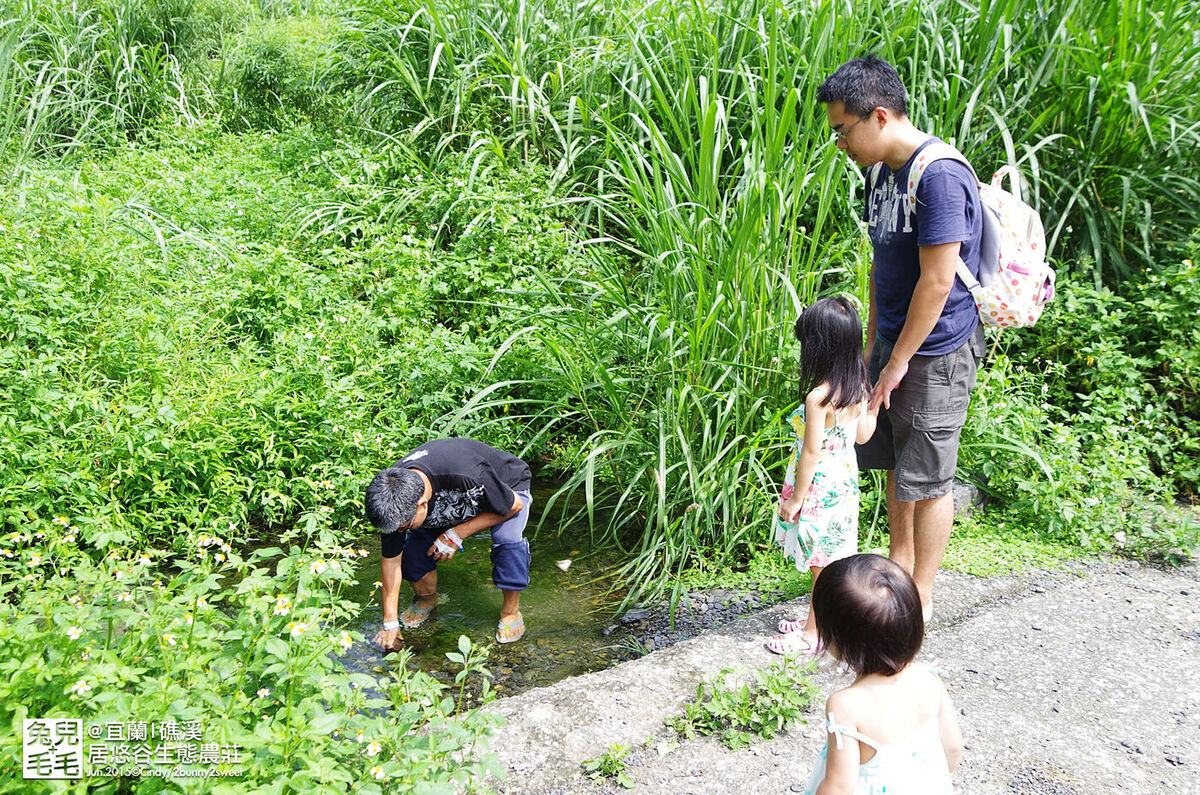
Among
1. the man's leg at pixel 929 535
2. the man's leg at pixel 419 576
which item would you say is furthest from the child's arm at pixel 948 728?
the man's leg at pixel 419 576

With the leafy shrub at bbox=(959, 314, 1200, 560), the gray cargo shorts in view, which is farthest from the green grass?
the gray cargo shorts

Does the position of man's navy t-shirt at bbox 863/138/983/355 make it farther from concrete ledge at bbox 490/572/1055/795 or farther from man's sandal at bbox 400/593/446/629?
man's sandal at bbox 400/593/446/629

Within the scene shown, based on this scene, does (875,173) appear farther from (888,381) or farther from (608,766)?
(608,766)

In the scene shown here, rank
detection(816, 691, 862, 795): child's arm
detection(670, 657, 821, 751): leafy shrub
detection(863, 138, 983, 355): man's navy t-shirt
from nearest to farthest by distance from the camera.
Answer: detection(816, 691, 862, 795): child's arm < detection(670, 657, 821, 751): leafy shrub < detection(863, 138, 983, 355): man's navy t-shirt

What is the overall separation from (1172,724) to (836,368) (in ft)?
4.60

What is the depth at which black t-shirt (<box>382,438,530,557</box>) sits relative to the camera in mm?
3258

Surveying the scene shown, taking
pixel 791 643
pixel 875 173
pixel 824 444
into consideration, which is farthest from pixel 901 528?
pixel 875 173

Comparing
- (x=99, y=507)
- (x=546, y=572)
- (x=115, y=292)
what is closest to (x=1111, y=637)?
(x=546, y=572)

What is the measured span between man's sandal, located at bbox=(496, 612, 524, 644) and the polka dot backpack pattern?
1976 millimetres

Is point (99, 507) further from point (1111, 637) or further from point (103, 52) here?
point (103, 52)

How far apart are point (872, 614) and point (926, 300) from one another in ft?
4.27

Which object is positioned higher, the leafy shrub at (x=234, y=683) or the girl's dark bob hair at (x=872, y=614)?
the girl's dark bob hair at (x=872, y=614)

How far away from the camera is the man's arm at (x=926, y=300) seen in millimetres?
2656

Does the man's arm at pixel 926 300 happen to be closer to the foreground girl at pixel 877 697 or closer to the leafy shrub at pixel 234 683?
the foreground girl at pixel 877 697
